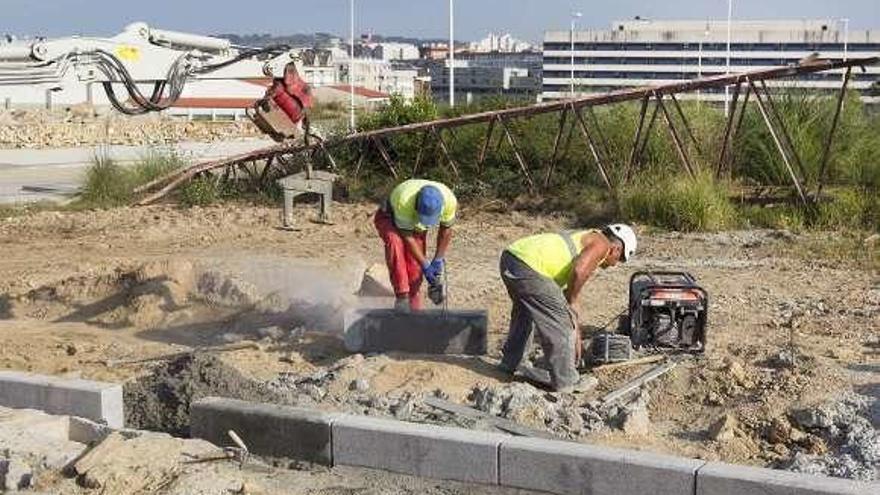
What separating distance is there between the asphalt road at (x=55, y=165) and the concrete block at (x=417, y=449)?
1561 centimetres

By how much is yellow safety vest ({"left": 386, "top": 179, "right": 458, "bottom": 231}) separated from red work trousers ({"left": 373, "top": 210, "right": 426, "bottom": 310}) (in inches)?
4.9

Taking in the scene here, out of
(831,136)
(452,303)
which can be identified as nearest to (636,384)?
(452,303)

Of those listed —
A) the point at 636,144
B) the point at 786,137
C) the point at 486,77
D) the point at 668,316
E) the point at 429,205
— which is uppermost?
the point at 486,77

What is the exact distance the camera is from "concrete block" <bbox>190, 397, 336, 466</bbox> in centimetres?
638

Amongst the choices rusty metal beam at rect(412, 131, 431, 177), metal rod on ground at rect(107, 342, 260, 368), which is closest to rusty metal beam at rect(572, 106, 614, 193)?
rusty metal beam at rect(412, 131, 431, 177)

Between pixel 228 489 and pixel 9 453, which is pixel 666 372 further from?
pixel 9 453

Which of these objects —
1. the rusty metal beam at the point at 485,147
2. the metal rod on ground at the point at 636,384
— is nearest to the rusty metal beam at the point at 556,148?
the rusty metal beam at the point at 485,147

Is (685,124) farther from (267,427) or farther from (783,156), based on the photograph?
(267,427)

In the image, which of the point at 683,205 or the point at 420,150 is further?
the point at 420,150

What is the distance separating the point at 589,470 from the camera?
5684 mm

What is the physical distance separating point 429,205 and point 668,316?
1902 millimetres

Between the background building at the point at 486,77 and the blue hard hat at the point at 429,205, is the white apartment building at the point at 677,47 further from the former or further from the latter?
the blue hard hat at the point at 429,205

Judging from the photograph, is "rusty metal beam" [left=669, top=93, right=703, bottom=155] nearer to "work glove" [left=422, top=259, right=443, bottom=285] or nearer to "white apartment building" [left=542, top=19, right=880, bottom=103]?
"work glove" [left=422, top=259, right=443, bottom=285]

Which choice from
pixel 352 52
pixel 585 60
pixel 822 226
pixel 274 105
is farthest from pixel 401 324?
pixel 585 60
